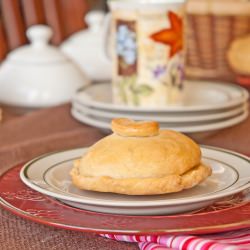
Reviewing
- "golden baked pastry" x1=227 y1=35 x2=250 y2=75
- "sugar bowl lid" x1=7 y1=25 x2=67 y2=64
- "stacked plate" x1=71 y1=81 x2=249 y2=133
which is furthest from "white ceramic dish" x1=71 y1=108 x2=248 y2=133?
"golden baked pastry" x1=227 y1=35 x2=250 y2=75

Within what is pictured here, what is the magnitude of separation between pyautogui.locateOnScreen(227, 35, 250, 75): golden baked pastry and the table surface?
31 cm

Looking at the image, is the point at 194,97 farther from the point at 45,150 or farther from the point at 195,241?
the point at 195,241

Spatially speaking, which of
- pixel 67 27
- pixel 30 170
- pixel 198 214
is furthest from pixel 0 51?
A: pixel 198 214

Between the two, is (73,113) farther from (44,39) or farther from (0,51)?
(0,51)

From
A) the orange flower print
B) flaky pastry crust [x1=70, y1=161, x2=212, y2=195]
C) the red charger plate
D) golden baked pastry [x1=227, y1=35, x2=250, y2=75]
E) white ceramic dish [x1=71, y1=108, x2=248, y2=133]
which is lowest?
golden baked pastry [x1=227, y1=35, x2=250, y2=75]

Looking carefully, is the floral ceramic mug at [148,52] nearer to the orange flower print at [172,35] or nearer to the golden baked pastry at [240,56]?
the orange flower print at [172,35]

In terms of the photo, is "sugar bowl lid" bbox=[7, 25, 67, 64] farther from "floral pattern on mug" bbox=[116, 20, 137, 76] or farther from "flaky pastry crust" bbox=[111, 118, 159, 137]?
"flaky pastry crust" bbox=[111, 118, 159, 137]

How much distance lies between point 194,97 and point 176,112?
17 cm

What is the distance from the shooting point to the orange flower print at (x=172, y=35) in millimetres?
906

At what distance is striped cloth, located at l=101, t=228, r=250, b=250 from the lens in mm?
485

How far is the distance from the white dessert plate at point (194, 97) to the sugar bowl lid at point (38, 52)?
0.12 metres

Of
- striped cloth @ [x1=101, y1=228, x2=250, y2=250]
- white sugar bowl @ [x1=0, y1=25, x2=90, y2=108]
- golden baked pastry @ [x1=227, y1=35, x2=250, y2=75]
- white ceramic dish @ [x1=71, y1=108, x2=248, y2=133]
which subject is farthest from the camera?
golden baked pastry @ [x1=227, y1=35, x2=250, y2=75]

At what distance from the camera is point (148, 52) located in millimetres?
917

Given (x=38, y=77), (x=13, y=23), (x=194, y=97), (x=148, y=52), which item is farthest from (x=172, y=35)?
(x=13, y=23)
